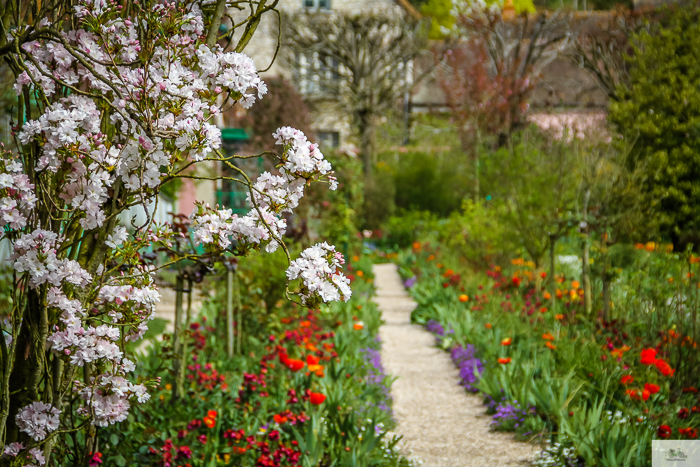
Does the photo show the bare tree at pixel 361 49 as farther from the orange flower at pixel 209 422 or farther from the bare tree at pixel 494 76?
the orange flower at pixel 209 422

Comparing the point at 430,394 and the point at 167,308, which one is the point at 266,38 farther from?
the point at 430,394

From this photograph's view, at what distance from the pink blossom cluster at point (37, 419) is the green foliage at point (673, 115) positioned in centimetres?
940

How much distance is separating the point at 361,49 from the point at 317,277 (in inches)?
714

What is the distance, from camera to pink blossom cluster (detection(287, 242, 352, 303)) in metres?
2.05

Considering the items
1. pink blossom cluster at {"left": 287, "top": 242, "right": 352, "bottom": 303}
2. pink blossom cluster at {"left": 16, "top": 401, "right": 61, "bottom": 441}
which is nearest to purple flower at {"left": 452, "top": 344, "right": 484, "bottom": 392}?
pink blossom cluster at {"left": 287, "top": 242, "right": 352, "bottom": 303}

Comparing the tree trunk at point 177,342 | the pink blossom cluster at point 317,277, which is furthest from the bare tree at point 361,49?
the pink blossom cluster at point 317,277

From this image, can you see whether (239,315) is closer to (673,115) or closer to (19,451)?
(19,451)

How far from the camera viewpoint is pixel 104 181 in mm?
2057

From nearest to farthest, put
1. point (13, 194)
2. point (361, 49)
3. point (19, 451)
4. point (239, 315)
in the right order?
point (13, 194), point (19, 451), point (239, 315), point (361, 49)

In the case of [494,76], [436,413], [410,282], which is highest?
[494,76]

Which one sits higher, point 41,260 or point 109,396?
A: point 41,260

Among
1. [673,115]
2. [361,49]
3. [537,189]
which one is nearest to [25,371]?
[537,189]

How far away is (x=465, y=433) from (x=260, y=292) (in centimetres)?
204

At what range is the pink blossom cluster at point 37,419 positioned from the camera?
217cm
